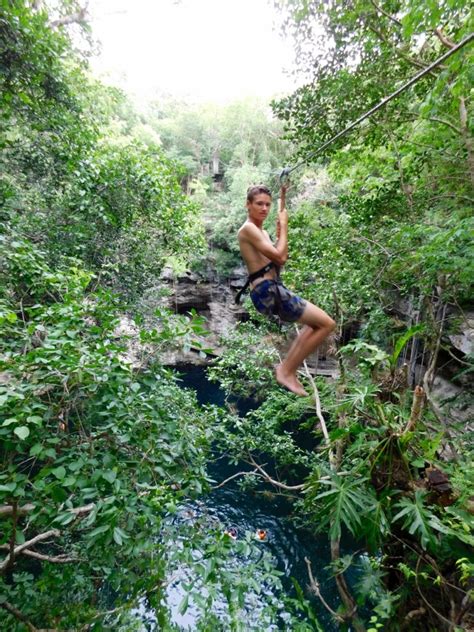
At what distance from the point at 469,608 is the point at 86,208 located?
539 cm

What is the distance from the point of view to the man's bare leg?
2381 millimetres

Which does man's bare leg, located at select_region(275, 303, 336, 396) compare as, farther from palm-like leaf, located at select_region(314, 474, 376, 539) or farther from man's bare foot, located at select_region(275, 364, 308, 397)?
palm-like leaf, located at select_region(314, 474, 376, 539)

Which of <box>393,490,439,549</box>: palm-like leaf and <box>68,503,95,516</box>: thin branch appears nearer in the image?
<box>68,503,95,516</box>: thin branch

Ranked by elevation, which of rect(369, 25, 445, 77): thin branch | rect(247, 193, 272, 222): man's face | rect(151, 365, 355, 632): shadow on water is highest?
rect(369, 25, 445, 77): thin branch

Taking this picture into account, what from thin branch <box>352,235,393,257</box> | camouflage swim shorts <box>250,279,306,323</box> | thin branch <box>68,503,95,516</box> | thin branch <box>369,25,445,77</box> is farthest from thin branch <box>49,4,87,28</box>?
thin branch <box>68,503,95,516</box>

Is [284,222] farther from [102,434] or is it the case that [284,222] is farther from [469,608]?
[469,608]

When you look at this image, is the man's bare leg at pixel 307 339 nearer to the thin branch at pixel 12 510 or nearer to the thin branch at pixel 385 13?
the thin branch at pixel 12 510

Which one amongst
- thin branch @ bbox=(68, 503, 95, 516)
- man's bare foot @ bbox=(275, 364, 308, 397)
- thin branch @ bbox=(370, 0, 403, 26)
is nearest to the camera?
thin branch @ bbox=(68, 503, 95, 516)

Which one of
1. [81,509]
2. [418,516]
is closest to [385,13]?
[418,516]

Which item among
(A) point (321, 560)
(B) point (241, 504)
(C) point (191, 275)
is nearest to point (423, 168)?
(A) point (321, 560)

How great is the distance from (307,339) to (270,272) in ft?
1.89

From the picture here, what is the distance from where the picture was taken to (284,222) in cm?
244

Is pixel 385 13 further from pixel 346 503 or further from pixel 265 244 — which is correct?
pixel 346 503

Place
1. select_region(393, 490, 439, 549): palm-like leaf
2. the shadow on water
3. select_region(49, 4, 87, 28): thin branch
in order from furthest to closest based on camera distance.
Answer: select_region(49, 4, 87, 28): thin branch < the shadow on water < select_region(393, 490, 439, 549): palm-like leaf
